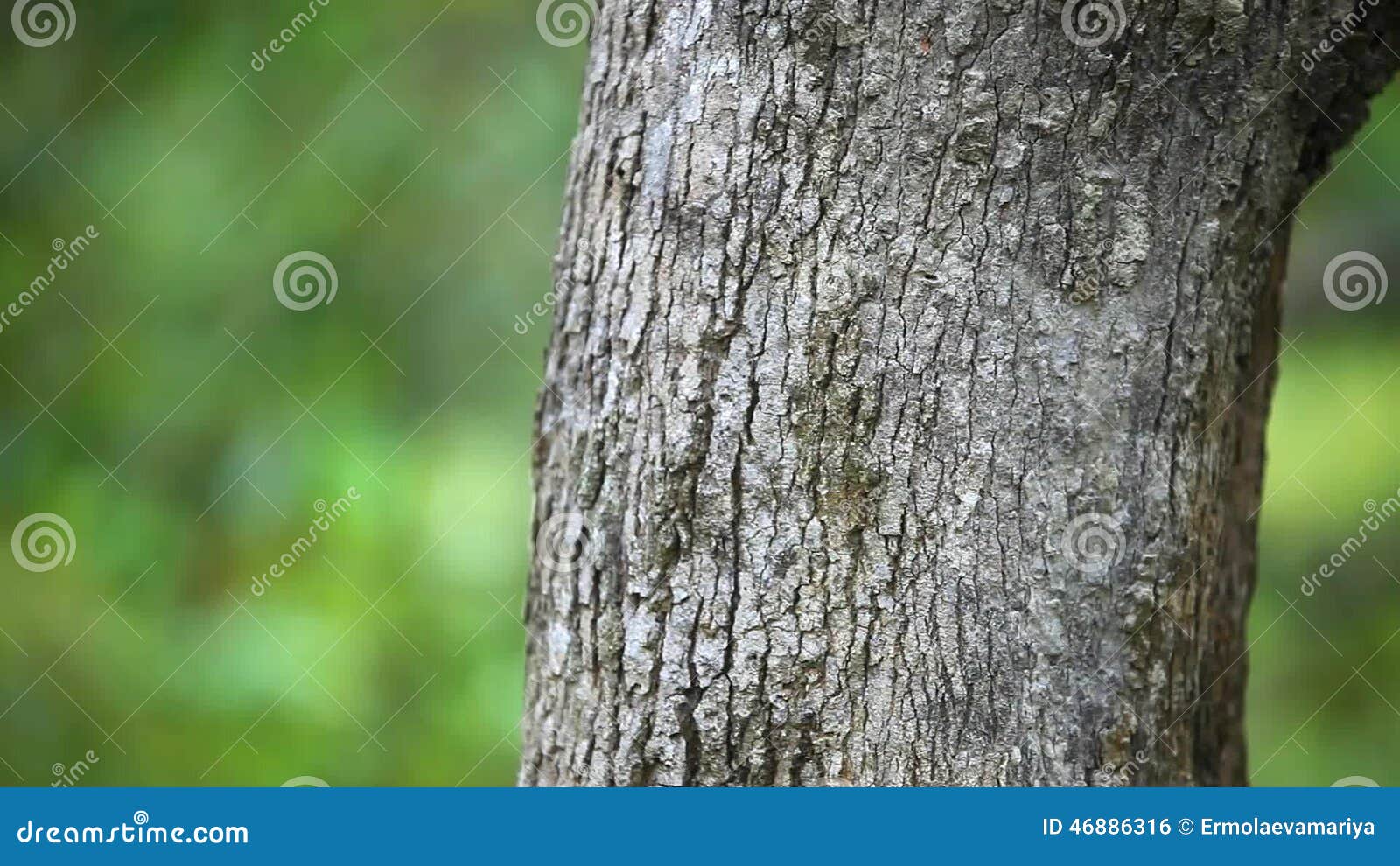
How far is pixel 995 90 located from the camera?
122cm

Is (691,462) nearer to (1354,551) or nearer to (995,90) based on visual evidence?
(995,90)

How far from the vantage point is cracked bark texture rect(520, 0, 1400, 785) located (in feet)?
4.05

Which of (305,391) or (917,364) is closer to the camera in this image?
(917,364)

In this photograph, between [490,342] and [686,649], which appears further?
[490,342]

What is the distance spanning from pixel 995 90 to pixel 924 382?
356 millimetres

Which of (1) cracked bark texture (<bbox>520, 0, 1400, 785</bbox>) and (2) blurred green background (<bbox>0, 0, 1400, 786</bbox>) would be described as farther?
(2) blurred green background (<bbox>0, 0, 1400, 786</bbox>)

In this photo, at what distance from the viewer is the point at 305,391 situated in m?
3.24

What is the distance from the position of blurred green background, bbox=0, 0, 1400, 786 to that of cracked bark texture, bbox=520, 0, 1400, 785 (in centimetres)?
189

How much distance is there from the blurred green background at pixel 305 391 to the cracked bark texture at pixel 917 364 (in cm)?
189

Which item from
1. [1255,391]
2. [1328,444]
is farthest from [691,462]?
[1328,444]

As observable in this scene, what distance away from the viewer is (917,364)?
125cm

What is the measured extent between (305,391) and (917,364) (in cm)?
249

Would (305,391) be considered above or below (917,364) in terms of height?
below

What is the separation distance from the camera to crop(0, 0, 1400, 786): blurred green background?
3.13m
